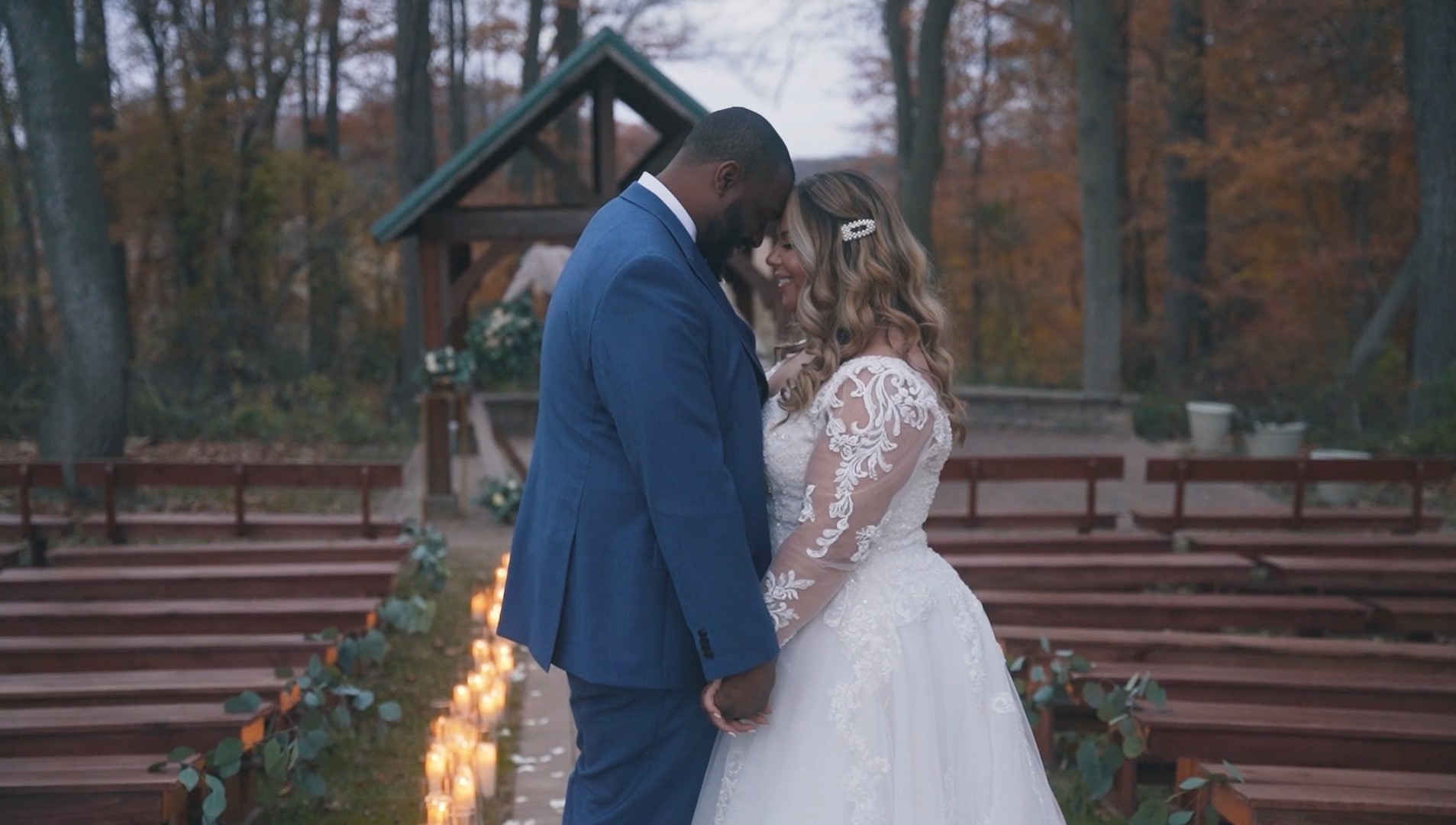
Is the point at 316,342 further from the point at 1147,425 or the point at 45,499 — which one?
the point at 1147,425

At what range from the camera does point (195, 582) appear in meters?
5.73

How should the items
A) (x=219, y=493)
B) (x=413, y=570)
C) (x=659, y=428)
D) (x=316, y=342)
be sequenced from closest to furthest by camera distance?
(x=659, y=428) < (x=413, y=570) < (x=219, y=493) < (x=316, y=342)

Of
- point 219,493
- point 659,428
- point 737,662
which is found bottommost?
point 219,493

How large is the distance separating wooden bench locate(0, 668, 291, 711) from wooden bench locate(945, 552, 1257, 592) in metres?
3.24

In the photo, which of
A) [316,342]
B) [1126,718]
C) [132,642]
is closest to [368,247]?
[316,342]

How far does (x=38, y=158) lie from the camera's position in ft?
36.0

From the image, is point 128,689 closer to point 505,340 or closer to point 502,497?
point 502,497

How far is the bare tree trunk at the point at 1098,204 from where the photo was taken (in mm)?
17062

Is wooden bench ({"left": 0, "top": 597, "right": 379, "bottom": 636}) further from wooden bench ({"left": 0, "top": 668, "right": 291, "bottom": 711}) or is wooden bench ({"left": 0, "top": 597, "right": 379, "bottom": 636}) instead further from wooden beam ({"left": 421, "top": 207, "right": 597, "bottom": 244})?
wooden beam ({"left": 421, "top": 207, "right": 597, "bottom": 244})

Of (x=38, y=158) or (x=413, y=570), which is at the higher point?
(x=38, y=158)

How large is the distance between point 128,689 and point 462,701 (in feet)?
3.77

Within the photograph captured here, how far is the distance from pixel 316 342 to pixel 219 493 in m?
8.03

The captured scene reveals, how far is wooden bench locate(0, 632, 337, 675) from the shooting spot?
4730 millimetres

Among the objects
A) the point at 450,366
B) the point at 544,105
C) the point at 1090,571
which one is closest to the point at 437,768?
the point at 1090,571
